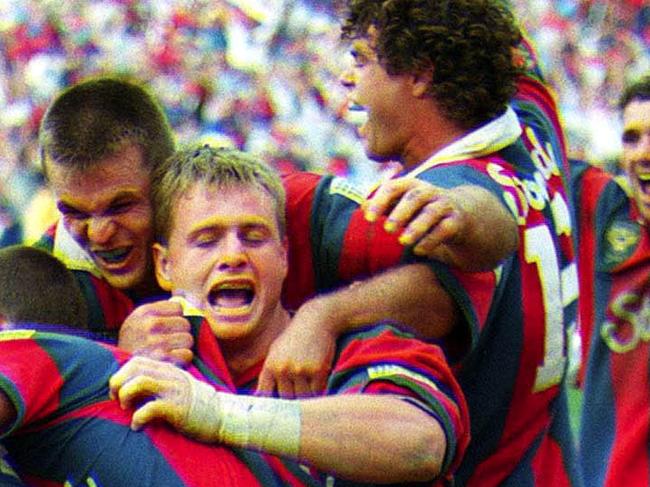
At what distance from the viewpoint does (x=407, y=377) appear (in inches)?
85.9

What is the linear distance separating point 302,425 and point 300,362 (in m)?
0.23

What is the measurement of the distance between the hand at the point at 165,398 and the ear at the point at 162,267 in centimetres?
52

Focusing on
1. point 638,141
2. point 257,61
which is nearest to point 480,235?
point 638,141

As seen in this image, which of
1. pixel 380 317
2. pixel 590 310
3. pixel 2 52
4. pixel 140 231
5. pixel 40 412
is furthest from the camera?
pixel 2 52

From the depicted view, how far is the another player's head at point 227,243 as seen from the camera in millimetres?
2490

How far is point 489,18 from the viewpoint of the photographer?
2.99 meters

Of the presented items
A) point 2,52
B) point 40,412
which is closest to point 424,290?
point 40,412

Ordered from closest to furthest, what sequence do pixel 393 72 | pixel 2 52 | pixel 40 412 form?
1. pixel 40 412
2. pixel 393 72
3. pixel 2 52

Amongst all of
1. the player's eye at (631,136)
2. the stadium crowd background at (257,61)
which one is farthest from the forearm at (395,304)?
the stadium crowd background at (257,61)

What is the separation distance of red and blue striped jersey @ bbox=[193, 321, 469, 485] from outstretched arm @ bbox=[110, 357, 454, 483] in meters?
0.04

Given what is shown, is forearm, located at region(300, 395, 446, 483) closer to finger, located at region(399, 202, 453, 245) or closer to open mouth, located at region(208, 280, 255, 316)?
finger, located at region(399, 202, 453, 245)

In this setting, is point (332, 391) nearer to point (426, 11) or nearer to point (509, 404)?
point (509, 404)

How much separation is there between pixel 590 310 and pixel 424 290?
1.45 meters

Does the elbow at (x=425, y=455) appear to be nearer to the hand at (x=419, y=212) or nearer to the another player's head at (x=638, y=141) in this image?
the hand at (x=419, y=212)
